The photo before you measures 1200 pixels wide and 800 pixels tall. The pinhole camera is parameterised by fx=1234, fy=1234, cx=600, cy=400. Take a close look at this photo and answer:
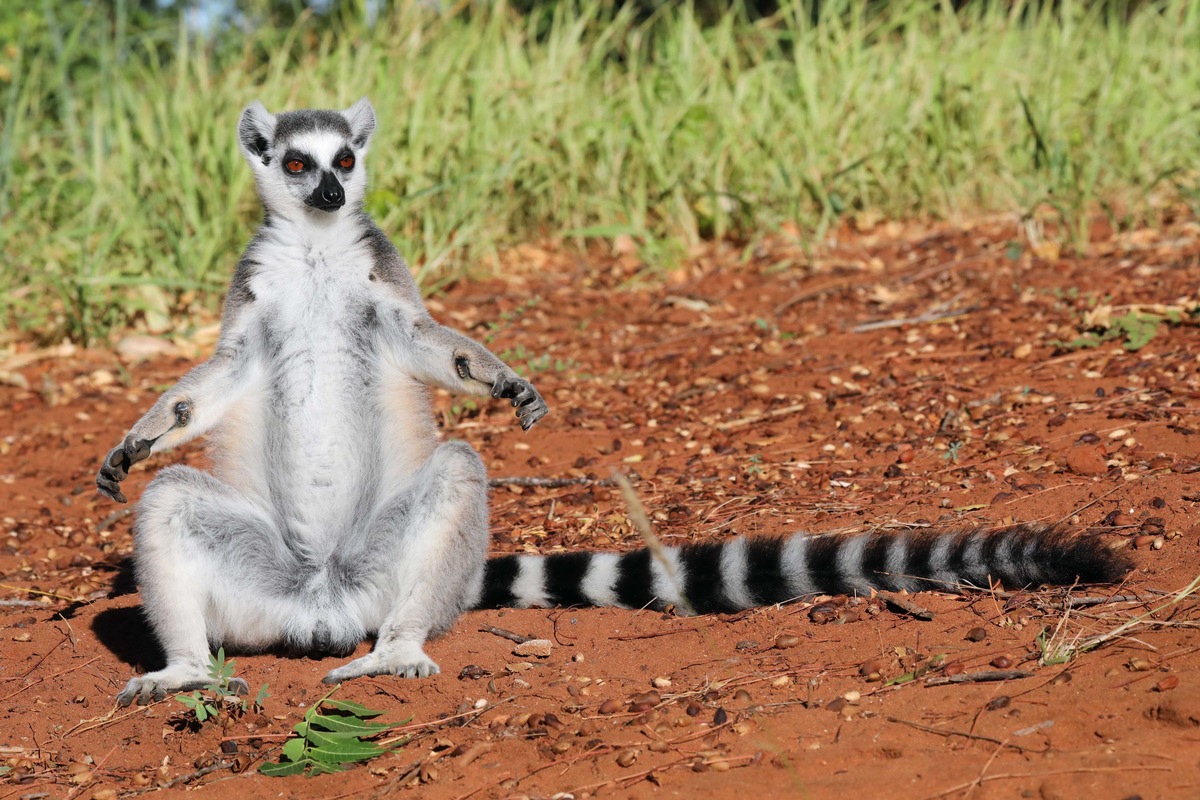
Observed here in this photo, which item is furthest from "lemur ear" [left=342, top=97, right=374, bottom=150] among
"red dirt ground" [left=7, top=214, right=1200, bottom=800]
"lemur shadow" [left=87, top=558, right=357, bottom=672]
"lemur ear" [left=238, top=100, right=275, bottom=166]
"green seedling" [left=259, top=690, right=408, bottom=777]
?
"green seedling" [left=259, top=690, right=408, bottom=777]

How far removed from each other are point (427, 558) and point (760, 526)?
1213 mm

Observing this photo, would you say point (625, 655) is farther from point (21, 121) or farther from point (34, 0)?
point (34, 0)

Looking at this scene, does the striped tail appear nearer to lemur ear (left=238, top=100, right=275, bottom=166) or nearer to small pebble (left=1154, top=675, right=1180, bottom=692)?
small pebble (left=1154, top=675, right=1180, bottom=692)

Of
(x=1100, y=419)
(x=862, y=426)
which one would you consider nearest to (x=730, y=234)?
(x=862, y=426)

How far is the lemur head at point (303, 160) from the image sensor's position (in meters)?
3.94

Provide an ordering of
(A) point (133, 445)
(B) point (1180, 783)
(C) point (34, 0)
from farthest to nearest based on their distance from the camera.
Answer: (C) point (34, 0) < (A) point (133, 445) < (B) point (1180, 783)

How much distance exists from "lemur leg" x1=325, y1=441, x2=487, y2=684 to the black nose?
854mm

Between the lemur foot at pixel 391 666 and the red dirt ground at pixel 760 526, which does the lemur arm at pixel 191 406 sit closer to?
the red dirt ground at pixel 760 526

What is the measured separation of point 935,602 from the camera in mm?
3395

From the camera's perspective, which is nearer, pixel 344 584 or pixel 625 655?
pixel 625 655

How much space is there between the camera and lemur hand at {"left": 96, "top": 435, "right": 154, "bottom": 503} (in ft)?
11.9

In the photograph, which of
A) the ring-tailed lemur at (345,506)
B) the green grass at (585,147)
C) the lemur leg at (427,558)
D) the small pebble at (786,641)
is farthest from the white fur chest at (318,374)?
the green grass at (585,147)

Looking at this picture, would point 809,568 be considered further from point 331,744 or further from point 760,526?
point 331,744

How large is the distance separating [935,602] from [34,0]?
9.85 meters
